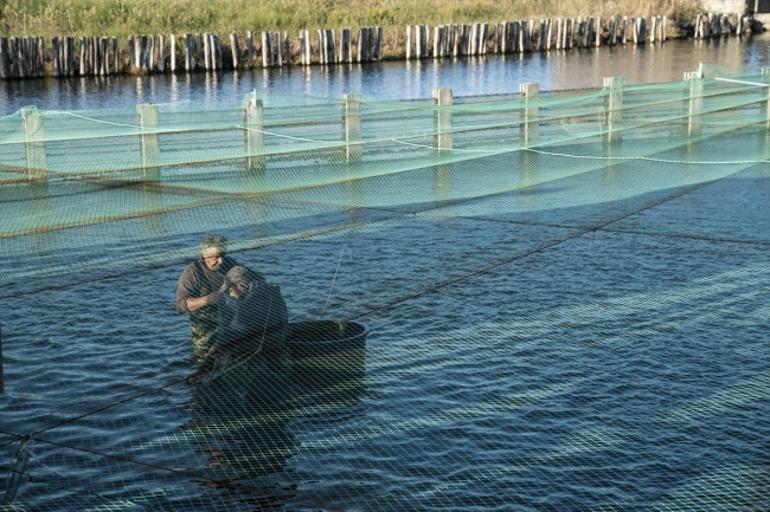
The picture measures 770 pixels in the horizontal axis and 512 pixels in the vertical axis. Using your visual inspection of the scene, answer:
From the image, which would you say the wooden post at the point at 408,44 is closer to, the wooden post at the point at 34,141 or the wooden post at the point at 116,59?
the wooden post at the point at 116,59

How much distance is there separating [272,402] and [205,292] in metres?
1.45

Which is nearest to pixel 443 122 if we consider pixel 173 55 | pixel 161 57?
pixel 161 57

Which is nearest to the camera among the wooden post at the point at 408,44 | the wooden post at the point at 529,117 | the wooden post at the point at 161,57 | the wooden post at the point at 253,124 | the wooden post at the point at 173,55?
the wooden post at the point at 253,124

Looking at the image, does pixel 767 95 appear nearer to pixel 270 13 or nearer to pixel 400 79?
pixel 400 79

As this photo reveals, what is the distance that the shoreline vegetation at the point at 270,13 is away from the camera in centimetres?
4878

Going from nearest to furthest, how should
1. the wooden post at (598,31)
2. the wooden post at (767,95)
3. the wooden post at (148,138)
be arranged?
the wooden post at (148,138) < the wooden post at (767,95) < the wooden post at (598,31)

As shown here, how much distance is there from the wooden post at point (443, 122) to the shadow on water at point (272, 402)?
1130 centimetres

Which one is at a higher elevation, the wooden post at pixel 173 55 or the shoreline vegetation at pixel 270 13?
the shoreline vegetation at pixel 270 13

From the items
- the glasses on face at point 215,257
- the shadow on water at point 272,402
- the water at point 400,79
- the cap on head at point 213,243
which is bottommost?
the shadow on water at point 272,402

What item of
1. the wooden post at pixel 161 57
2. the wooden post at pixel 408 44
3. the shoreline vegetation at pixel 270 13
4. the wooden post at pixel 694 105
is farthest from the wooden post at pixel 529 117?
the wooden post at pixel 408 44

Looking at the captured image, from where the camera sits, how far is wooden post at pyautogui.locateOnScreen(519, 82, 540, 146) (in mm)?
21312

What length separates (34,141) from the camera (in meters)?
17.3

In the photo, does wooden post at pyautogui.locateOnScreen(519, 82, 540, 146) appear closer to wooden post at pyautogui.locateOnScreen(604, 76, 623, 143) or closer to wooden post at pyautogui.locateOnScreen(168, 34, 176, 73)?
wooden post at pyautogui.locateOnScreen(604, 76, 623, 143)

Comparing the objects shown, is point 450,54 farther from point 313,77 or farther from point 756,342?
point 756,342
